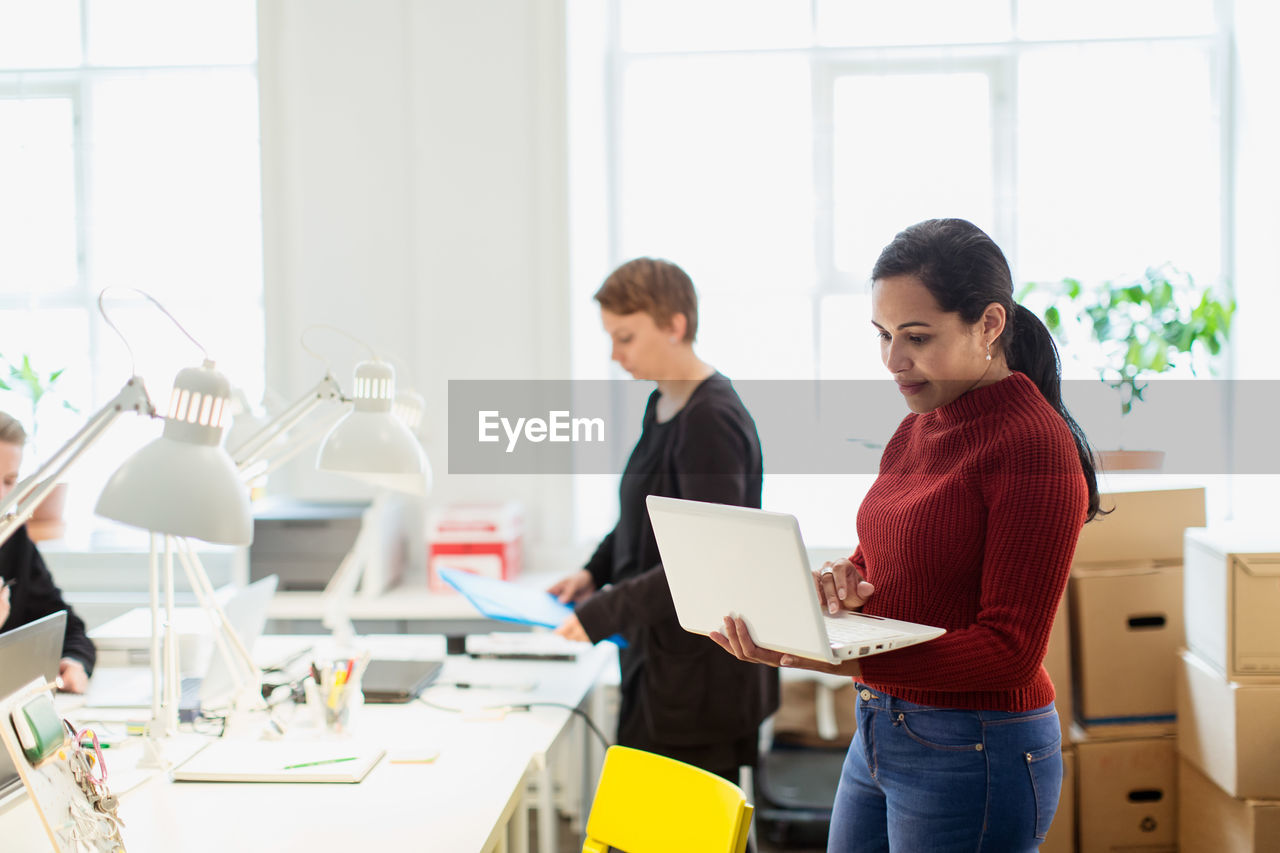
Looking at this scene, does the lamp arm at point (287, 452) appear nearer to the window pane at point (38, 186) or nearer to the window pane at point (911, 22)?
the window pane at point (38, 186)

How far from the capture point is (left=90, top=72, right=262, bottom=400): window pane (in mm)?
3861

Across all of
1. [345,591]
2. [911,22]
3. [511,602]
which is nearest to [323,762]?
[511,602]

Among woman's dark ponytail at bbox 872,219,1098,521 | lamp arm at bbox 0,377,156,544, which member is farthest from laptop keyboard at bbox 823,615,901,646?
lamp arm at bbox 0,377,156,544

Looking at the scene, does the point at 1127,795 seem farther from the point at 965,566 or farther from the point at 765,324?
the point at 765,324

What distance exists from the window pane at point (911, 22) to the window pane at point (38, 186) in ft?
9.50

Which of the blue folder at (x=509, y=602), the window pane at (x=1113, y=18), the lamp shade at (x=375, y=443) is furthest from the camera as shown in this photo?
the window pane at (x=1113, y=18)

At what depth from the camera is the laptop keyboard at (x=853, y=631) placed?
3.84ft

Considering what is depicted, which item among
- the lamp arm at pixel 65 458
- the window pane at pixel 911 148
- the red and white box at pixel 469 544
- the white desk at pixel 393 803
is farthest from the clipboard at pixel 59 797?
the window pane at pixel 911 148

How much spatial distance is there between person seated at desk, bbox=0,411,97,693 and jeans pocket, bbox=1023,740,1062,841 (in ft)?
6.17

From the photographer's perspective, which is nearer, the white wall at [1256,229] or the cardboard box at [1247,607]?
the cardboard box at [1247,607]

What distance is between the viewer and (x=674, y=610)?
2.00 m

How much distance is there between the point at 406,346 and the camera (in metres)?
3.60

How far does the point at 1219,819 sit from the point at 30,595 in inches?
105

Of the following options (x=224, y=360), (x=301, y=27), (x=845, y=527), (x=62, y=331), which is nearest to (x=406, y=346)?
(x=224, y=360)
